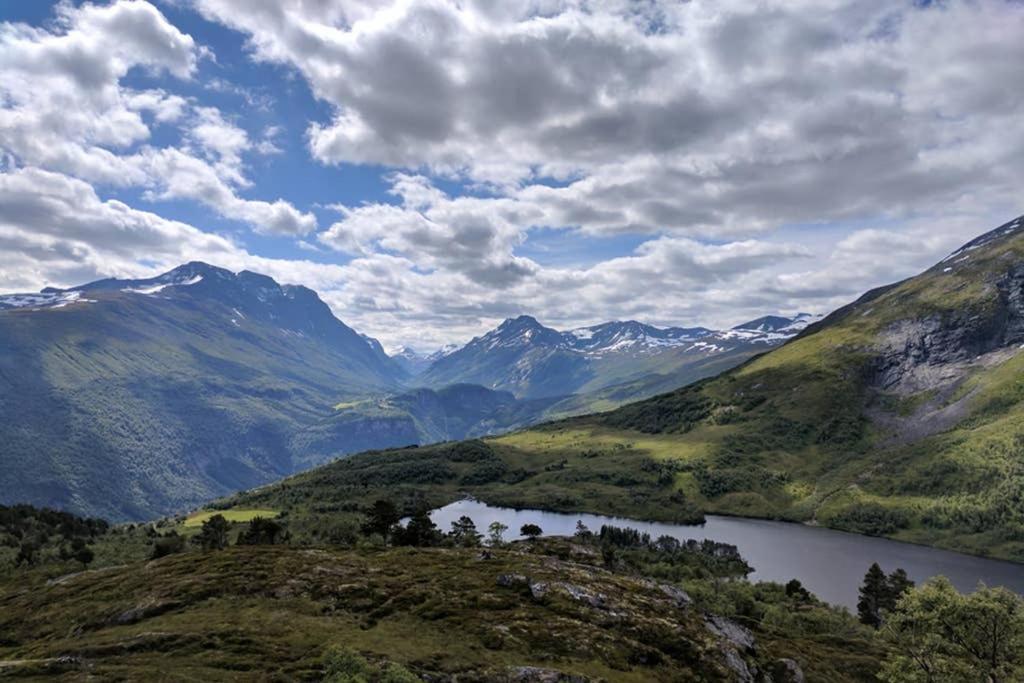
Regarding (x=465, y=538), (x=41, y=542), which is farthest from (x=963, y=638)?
(x=41, y=542)

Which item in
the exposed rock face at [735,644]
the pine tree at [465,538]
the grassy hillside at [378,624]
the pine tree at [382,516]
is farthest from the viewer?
the pine tree at [465,538]

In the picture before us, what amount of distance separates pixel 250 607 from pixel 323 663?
951 inches

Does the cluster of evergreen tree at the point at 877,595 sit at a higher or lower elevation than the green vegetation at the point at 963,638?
lower

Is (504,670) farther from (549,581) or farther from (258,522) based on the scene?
(258,522)

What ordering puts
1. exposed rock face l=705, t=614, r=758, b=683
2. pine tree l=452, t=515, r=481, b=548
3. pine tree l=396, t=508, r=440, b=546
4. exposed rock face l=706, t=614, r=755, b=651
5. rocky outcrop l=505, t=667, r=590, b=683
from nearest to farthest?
rocky outcrop l=505, t=667, r=590, b=683 < exposed rock face l=705, t=614, r=758, b=683 < exposed rock face l=706, t=614, r=755, b=651 < pine tree l=396, t=508, r=440, b=546 < pine tree l=452, t=515, r=481, b=548

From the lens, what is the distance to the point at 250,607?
6575 centimetres

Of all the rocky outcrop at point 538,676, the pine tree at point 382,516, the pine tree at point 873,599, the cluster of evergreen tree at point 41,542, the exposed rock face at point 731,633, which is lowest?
the pine tree at point 873,599

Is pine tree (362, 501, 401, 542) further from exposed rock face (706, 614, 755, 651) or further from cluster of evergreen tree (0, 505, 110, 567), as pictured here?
exposed rock face (706, 614, 755, 651)

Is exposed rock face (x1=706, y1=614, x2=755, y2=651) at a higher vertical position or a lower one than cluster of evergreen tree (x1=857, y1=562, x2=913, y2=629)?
higher

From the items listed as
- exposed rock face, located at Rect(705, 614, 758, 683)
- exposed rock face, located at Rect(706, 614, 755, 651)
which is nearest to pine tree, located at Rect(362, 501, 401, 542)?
exposed rock face, located at Rect(705, 614, 758, 683)

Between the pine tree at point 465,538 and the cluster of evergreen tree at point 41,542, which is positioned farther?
the pine tree at point 465,538

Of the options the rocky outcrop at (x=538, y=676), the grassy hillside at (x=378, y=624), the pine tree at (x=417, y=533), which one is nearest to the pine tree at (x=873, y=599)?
the grassy hillside at (x=378, y=624)

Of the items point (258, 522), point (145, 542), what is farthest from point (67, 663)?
point (145, 542)

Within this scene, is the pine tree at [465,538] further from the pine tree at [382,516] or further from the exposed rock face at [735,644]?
the exposed rock face at [735,644]
